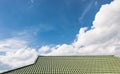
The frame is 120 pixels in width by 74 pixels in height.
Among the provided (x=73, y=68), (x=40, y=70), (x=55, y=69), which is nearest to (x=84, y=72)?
(x=73, y=68)

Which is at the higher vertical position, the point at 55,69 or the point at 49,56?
the point at 49,56

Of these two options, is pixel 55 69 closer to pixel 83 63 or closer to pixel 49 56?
pixel 83 63

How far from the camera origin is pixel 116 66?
1884 centimetres

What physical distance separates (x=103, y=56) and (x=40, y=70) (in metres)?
10.2

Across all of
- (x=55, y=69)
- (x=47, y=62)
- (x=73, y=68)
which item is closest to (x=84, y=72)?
(x=73, y=68)

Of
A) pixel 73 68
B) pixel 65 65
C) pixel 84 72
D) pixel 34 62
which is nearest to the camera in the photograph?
pixel 84 72

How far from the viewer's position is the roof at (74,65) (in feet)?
54.5

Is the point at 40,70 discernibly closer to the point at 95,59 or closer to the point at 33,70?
the point at 33,70

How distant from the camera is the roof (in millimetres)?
16625

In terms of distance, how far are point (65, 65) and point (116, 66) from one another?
5671 mm

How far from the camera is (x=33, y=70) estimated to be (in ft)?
54.7

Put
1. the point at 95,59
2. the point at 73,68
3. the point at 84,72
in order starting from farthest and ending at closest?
the point at 95,59 < the point at 73,68 < the point at 84,72

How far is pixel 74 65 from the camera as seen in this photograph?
19.1 meters

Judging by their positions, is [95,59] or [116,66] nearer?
[116,66]
